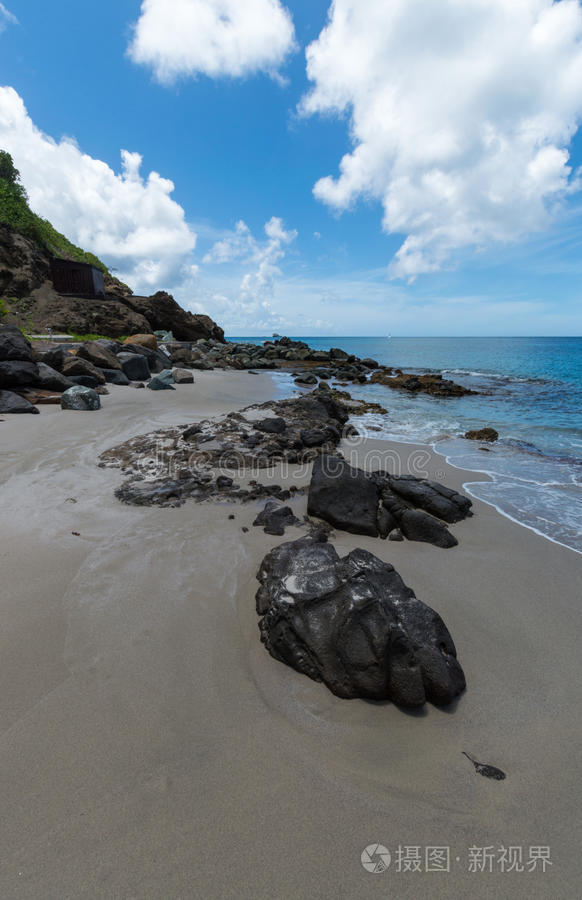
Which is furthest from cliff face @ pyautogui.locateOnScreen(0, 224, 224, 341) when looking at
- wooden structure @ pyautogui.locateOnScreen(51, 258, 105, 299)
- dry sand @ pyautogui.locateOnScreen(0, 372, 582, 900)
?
dry sand @ pyautogui.locateOnScreen(0, 372, 582, 900)

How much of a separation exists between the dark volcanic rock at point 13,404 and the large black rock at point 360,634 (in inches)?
387

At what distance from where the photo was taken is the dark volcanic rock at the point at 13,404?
941cm

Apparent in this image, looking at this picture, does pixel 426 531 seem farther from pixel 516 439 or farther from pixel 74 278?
pixel 74 278

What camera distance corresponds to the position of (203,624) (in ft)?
9.87

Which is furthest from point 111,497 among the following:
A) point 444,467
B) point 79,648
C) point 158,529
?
point 444,467

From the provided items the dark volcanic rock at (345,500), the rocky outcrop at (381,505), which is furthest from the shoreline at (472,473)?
the dark volcanic rock at (345,500)

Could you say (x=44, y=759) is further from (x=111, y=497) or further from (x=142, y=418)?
(x=142, y=418)

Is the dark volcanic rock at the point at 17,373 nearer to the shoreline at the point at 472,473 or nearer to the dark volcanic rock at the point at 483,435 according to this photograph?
the shoreline at the point at 472,473

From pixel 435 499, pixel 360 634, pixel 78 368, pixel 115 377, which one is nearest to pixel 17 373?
pixel 78 368

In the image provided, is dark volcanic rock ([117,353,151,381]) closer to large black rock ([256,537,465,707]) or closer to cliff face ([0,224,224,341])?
cliff face ([0,224,224,341])

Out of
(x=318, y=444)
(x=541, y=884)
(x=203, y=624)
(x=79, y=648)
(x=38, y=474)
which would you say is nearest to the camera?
(x=541, y=884)

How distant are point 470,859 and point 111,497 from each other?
521 centimetres

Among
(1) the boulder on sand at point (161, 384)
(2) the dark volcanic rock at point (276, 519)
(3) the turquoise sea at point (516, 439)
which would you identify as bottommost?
(3) the turquoise sea at point (516, 439)

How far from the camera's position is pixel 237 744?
2109 mm
